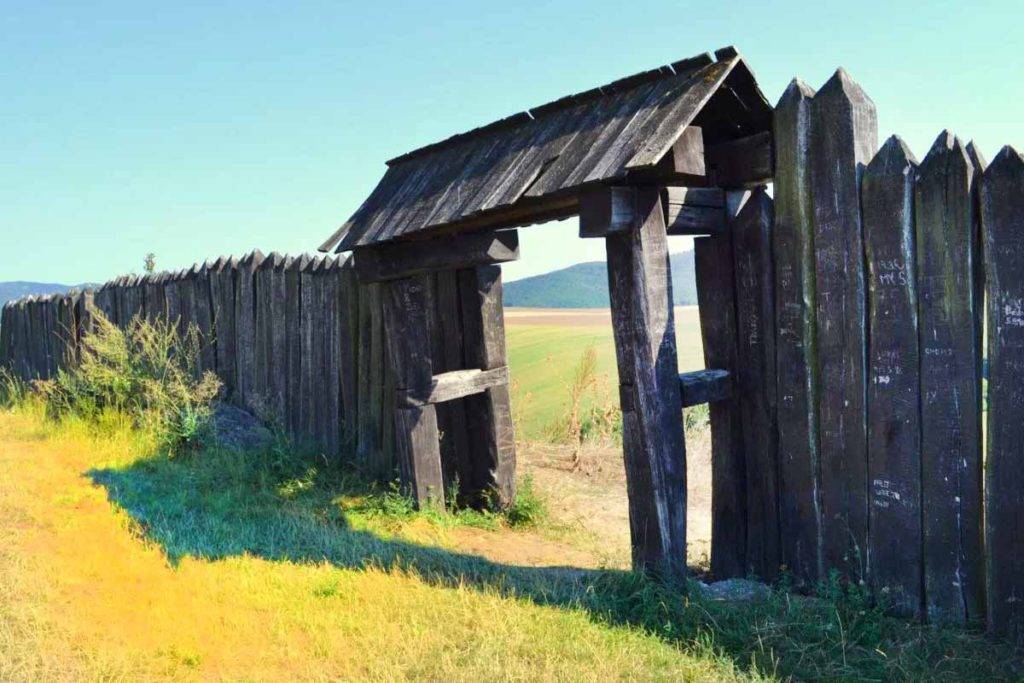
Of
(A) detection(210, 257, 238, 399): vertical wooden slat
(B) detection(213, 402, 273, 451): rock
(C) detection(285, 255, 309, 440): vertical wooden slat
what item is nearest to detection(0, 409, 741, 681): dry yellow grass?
(B) detection(213, 402, 273, 451): rock

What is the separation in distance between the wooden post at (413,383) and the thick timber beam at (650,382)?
2.66 meters

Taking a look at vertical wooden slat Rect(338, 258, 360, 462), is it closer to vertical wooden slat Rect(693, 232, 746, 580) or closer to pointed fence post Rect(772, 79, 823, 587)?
vertical wooden slat Rect(693, 232, 746, 580)

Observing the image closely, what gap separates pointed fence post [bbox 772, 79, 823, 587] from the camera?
15.9 ft

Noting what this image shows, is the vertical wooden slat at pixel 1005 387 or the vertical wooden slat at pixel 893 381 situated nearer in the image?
the vertical wooden slat at pixel 1005 387

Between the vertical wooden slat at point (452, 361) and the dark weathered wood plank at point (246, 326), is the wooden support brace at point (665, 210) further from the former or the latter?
the dark weathered wood plank at point (246, 326)

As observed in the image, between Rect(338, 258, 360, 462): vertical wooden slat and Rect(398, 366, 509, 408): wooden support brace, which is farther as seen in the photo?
Rect(338, 258, 360, 462): vertical wooden slat

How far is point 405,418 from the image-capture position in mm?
7277

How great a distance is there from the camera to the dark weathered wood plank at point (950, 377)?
426 cm

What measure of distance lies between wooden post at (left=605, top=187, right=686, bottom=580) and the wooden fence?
579 millimetres

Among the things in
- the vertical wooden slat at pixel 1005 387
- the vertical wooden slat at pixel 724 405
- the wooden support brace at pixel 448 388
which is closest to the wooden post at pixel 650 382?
the vertical wooden slat at pixel 724 405

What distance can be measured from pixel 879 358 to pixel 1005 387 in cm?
62

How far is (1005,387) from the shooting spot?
4168 millimetres

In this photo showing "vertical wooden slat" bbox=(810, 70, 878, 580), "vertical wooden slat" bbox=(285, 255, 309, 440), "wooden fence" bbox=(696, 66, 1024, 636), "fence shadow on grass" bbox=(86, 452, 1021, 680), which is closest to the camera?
"fence shadow on grass" bbox=(86, 452, 1021, 680)

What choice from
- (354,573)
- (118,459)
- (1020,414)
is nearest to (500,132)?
(354,573)
